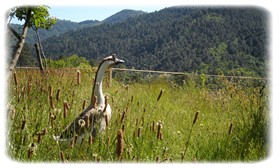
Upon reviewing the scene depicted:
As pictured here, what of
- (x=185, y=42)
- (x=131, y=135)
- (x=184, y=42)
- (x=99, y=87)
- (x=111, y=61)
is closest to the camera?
(x=131, y=135)

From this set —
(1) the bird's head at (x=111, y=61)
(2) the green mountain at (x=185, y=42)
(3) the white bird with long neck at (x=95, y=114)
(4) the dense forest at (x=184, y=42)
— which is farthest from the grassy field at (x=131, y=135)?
(4) the dense forest at (x=184, y=42)

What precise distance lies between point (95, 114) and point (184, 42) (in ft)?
389

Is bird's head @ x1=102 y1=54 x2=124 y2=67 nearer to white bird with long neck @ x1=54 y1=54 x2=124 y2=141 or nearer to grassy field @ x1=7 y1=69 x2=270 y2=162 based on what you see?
white bird with long neck @ x1=54 y1=54 x2=124 y2=141

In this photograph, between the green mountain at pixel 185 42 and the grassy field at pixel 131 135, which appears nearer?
the grassy field at pixel 131 135

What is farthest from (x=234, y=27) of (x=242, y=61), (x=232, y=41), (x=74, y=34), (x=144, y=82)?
(x=144, y=82)

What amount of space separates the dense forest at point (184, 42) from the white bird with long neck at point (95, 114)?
2771 inches

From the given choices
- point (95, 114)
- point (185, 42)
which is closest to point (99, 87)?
point (95, 114)

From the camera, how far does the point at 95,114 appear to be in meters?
3.38

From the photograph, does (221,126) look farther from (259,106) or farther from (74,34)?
(74,34)

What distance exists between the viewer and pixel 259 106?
12.5ft

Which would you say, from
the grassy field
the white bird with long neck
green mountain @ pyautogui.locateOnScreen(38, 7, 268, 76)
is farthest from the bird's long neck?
green mountain @ pyautogui.locateOnScreen(38, 7, 268, 76)

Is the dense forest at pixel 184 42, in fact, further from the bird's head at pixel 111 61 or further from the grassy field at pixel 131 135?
the grassy field at pixel 131 135

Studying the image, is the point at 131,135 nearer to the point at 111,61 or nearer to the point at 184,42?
the point at 111,61

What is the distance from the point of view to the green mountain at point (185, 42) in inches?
3602
